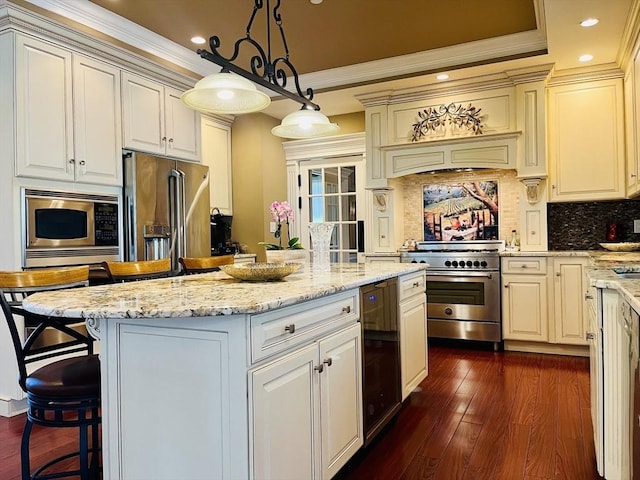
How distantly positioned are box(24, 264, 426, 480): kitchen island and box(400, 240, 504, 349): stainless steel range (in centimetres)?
285

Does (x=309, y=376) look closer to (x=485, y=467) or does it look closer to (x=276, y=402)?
(x=276, y=402)

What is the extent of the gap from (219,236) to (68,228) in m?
2.09

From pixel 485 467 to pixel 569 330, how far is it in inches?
93.5

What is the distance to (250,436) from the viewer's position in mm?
1369

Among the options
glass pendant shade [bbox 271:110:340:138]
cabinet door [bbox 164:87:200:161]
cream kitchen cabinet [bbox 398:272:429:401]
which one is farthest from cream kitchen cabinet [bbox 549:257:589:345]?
cabinet door [bbox 164:87:200:161]

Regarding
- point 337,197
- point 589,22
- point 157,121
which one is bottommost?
point 337,197

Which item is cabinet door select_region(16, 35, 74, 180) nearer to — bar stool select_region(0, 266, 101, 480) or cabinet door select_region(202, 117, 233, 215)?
bar stool select_region(0, 266, 101, 480)

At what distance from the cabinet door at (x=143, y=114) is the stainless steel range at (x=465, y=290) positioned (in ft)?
8.31

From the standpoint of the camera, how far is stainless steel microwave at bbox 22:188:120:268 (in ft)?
9.68

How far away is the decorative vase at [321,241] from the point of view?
2.78 meters

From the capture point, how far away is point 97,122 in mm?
3377

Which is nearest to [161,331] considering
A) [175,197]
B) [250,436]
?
[250,436]

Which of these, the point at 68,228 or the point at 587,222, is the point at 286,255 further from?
the point at 587,222

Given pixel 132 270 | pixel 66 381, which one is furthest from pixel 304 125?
pixel 66 381
